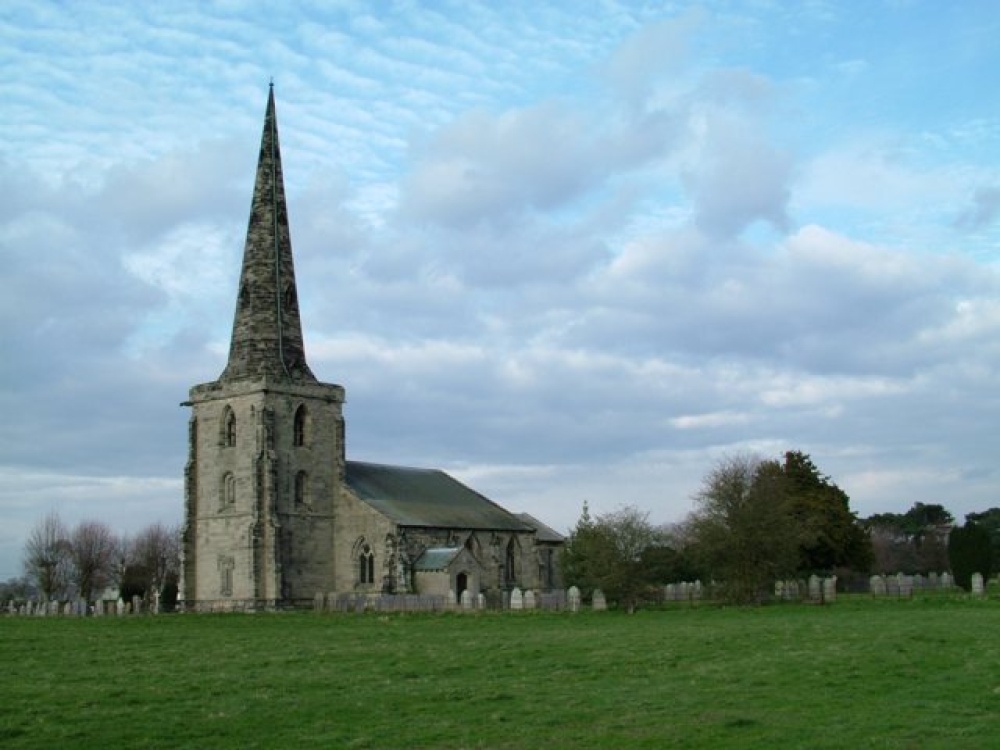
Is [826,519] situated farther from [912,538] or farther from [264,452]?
[912,538]

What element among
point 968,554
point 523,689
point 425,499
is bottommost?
point 523,689

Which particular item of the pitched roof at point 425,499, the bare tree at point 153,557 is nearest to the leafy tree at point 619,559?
the pitched roof at point 425,499

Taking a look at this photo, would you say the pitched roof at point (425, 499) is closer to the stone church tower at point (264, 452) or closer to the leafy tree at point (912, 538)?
the stone church tower at point (264, 452)

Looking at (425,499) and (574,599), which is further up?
(425,499)

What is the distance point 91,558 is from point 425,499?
152 feet

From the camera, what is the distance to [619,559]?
4544 centimetres

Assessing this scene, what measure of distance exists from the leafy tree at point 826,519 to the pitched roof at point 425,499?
15869 mm

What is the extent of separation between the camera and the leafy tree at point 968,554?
180ft

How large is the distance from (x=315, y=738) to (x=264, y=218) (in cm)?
4783

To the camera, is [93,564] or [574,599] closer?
[574,599]

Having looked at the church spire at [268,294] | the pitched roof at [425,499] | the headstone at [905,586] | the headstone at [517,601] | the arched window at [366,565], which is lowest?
the headstone at [905,586]

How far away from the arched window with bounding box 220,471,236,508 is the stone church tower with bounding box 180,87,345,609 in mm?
50

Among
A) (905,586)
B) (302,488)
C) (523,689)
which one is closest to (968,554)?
(905,586)

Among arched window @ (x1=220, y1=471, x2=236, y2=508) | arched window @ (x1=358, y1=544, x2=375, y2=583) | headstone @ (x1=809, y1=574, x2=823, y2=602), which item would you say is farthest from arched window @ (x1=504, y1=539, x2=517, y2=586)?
headstone @ (x1=809, y1=574, x2=823, y2=602)
